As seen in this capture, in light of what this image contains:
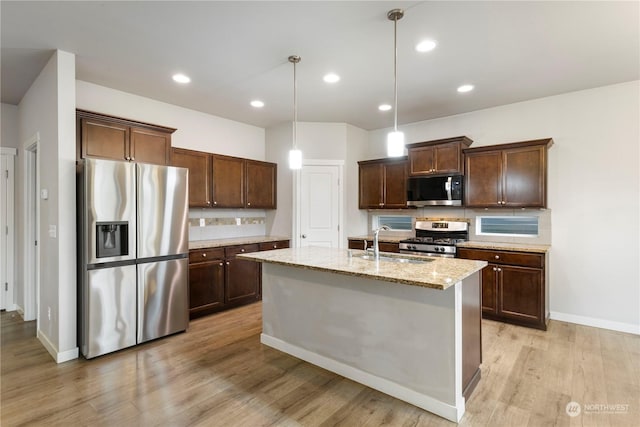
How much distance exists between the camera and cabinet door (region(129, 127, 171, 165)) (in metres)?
3.49

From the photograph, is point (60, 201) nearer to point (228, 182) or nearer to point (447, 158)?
point (228, 182)

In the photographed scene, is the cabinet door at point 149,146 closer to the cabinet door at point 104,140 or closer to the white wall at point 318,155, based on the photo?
the cabinet door at point 104,140

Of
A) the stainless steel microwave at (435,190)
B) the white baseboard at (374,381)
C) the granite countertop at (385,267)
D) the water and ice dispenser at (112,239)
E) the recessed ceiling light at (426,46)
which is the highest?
the recessed ceiling light at (426,46)

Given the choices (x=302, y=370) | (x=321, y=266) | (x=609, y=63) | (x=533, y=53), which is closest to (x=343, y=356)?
(x=302, y=370)

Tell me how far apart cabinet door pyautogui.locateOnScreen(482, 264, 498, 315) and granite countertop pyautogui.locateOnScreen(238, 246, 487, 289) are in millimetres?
1551

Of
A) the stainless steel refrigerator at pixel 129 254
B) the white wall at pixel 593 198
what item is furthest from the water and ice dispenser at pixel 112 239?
the white wall at pixel 593 198

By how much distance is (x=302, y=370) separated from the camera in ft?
8.94

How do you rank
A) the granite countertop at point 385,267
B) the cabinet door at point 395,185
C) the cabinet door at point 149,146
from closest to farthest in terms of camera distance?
the granite countertop at point 385,267, the cabinet door at point 149,146, the cabinet door at point 395,185

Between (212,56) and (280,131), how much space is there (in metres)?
2.39

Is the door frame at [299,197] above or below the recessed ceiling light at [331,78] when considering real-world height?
below

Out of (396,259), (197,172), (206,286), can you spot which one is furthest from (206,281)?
(396,259)

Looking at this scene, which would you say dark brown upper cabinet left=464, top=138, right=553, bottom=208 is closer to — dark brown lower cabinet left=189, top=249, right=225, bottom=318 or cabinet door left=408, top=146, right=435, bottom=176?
cabinet door left=408, top=146, right=435, bottom=176

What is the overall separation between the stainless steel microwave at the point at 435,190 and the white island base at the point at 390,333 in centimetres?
204

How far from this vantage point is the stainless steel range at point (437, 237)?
13.6 ft
